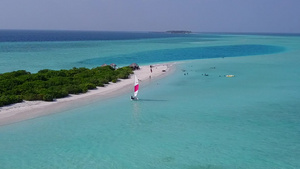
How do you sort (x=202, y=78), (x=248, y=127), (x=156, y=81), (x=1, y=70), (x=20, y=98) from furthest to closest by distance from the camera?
1. (x=1, y=70)
2. (x=202, y=78)
3. (x=156, y=81)
4. (x=20, y=98)
5. (x=248, y=127)

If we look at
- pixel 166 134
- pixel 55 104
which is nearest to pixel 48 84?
pixel 55 104

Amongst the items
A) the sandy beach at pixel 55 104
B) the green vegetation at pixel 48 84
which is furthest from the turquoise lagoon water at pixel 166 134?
the green vegetation at pixel 48 84

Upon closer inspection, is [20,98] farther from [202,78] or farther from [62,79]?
[202,78]

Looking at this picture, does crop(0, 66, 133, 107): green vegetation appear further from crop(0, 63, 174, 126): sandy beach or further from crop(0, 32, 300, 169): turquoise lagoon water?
crop(0, 32, 300, 169): turquoise lagoon water

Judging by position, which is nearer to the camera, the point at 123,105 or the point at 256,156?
the point at 256,156

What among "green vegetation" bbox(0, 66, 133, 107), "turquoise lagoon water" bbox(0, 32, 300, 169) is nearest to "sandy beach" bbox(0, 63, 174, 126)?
"green vegetation" bbox(0, 66, 133, 107)

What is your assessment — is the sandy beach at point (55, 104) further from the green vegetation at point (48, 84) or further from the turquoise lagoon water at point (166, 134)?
the turquoise lagoon water at point (166, 134)

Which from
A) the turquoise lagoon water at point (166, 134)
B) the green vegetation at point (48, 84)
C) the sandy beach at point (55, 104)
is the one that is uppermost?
the green vegetation at point (48, 84)

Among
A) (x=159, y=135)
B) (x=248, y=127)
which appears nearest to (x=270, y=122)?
(x=248, y=127)

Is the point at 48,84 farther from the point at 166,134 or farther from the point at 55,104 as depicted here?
the point at 166,134
